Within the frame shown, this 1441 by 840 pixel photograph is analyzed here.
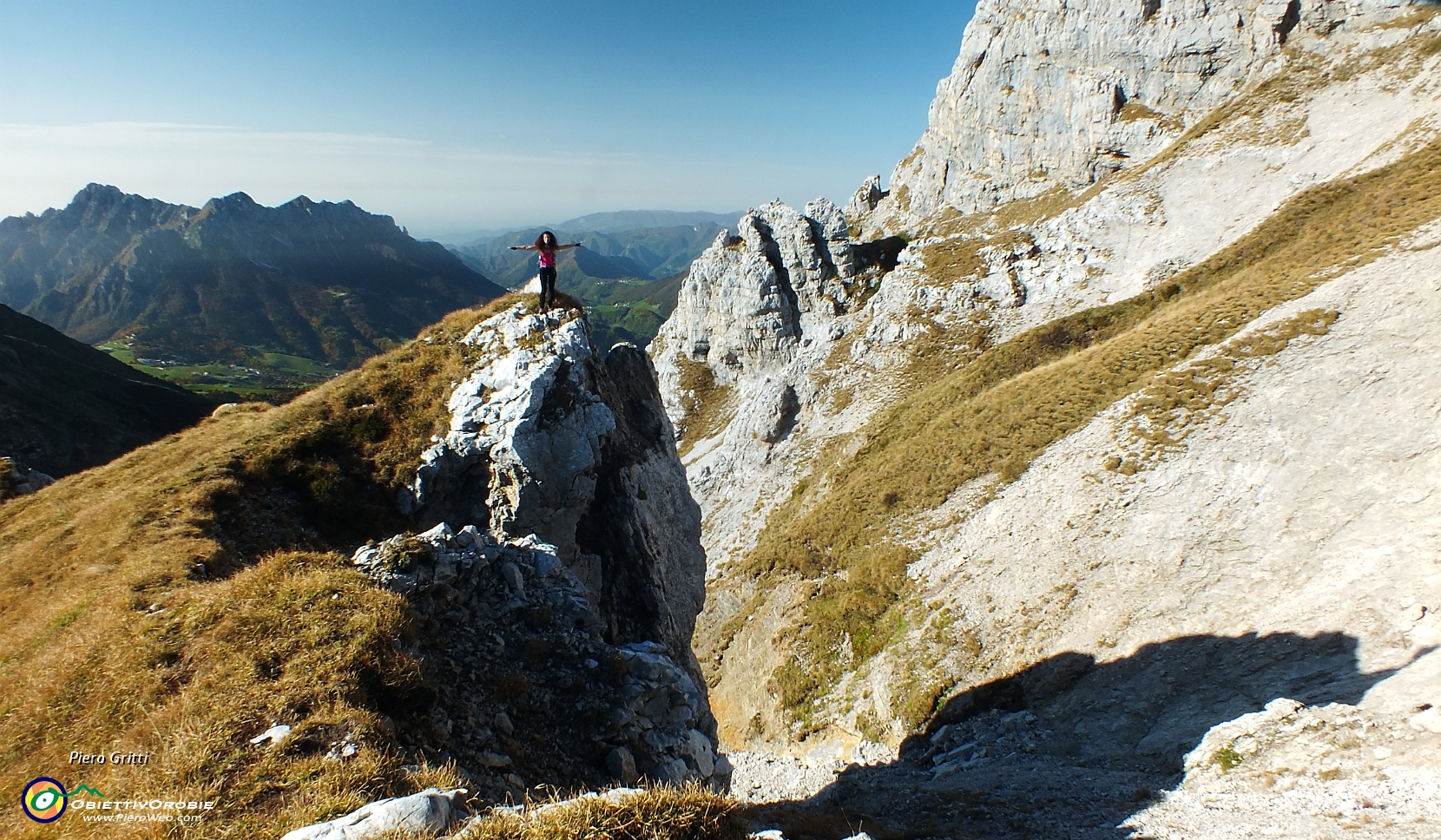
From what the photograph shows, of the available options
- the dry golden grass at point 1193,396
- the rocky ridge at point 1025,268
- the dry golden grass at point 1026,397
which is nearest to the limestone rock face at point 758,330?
the rocky ridge at point 1025,268

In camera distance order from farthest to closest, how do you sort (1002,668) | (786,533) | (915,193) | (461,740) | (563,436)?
(915,193) → (786,533) → (1002,668) → (563,436) → (461,740)

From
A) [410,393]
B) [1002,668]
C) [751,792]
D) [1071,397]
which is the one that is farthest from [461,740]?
[1071,397]

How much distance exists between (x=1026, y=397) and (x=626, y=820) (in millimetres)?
44944

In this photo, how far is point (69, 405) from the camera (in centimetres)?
8281

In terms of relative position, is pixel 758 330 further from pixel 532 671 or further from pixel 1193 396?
pixel 532 671

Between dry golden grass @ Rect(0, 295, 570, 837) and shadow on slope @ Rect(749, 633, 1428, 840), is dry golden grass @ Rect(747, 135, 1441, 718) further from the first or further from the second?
dry golden grass @ Rect(0, 295, 570, 837)

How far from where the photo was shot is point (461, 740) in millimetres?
9695

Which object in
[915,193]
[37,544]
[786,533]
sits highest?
[915,193]

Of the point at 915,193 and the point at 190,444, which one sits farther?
the point at 915,193

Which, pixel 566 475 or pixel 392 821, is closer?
pixel 392 821

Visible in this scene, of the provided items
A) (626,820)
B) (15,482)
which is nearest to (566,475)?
(626,820)

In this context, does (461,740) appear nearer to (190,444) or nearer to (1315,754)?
(190,444)

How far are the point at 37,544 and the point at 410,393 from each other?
990 centimetres

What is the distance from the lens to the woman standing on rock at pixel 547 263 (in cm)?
2103
